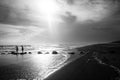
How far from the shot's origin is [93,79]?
1431cm

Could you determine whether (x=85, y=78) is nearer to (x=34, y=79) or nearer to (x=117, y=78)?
(x=117, y=78)

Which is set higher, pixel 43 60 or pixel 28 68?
pixel 28 68

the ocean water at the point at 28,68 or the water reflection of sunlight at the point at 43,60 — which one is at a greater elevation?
the ocean water at the point at 28,68

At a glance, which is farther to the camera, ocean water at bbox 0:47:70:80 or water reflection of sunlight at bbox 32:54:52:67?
water reflection of sunlight at bbox 32:54:52:67

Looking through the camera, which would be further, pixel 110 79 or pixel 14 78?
pixel 14 78

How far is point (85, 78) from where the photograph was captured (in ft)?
48.4

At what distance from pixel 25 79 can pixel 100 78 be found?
934cm

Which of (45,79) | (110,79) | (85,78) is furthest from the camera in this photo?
(45,79)

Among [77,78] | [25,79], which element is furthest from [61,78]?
[25,79]

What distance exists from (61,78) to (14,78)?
629 centimetres

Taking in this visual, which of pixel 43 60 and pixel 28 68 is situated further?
pixel 43 60

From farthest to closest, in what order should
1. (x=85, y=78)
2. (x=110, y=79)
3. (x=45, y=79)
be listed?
(x=45, y=79), (x=85, y=78), (x=110, y=79)

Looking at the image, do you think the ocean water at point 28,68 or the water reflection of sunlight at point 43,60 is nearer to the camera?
the ocean water at point 28,68

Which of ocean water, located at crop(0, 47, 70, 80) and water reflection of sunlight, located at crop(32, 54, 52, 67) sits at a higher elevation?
ocean water, located at crop(0, 47, 70, 80)
